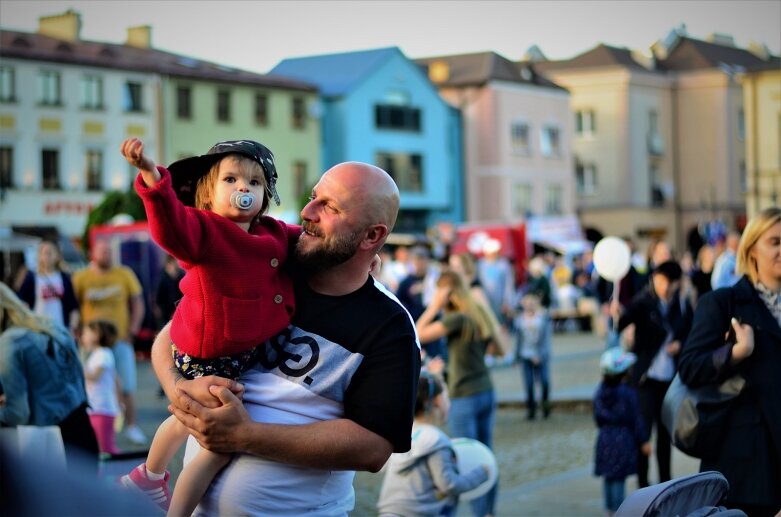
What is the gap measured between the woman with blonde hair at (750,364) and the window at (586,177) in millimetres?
63605

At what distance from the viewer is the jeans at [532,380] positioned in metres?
14.5

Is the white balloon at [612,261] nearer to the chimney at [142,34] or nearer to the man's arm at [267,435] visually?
the chimney at [142,34]

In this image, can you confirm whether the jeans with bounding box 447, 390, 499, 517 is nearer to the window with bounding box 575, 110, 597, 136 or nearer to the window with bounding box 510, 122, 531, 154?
the window with bounding box 510, 122, 531, 154

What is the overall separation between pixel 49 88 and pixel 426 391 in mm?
42876

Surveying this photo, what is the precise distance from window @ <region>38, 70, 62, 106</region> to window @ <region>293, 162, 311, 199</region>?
874cm

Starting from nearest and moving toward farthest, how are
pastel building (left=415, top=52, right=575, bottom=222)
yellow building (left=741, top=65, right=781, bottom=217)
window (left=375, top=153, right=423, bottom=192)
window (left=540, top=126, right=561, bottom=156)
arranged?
yellow building (left=741, top=65, right=781, bottom=217), window (left=375, top=153, right=423, bottom=192), pastel building (left=415, top=52, right=575, bottom=222), window (left=540, top=126, right=561, bottom=156)

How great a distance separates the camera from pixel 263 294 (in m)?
3.33

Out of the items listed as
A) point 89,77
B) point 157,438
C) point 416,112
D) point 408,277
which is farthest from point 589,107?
point 157,438

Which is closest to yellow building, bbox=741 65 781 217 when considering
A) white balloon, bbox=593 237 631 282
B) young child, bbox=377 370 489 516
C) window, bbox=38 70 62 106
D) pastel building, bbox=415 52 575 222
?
pastel building, bbox=415 52 575 222

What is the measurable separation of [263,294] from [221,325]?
126 mm

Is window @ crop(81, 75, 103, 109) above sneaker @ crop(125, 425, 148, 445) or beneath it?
above

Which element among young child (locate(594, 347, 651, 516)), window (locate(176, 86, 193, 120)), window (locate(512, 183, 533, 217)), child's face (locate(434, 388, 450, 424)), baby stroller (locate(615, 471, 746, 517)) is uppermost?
window (locate(176, 86, 193, 120))

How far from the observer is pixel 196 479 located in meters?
3.39

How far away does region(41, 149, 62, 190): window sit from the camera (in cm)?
4878
